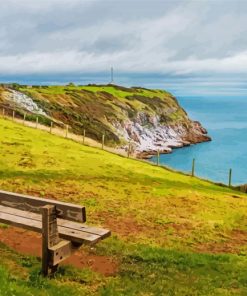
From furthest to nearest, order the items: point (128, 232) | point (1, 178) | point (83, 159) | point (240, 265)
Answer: point (83, 159)
point (1, 178)
point (128, 232)
point (240, 265)

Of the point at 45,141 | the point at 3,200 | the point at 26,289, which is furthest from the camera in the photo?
the point at 45,141

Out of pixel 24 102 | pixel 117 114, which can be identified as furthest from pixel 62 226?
pixel 117 114

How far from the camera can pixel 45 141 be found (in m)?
48.3

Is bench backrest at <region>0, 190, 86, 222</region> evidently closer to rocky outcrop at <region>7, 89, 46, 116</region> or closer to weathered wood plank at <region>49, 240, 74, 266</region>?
weathered wood plank at <region>49, 240, 74, 266</region>

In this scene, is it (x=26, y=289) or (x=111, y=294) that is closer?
(x=26, y=289)

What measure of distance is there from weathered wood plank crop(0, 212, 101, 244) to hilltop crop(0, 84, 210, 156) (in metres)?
74.5

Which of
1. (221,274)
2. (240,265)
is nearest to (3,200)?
(221,274)

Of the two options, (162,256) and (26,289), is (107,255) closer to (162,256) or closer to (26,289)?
(162,256)

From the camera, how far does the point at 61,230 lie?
35.0ft

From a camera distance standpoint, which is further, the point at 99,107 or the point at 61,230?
the point at 99,107

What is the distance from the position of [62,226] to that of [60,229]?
172mm

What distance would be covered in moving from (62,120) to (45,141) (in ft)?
156

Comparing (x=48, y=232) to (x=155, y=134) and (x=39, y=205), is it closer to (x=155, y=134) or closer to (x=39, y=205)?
(x=39, y=205)

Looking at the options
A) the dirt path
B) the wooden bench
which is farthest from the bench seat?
the dirt path
